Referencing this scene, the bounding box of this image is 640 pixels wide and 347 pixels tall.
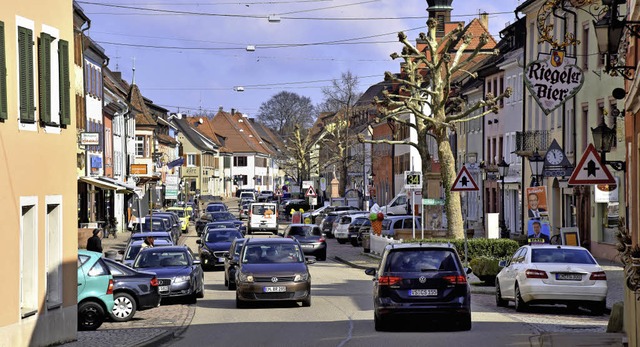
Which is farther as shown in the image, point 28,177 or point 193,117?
point 193,117

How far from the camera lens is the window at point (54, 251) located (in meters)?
19.6

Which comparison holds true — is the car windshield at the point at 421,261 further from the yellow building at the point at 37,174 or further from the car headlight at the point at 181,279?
the car headlight at the point at 181,279

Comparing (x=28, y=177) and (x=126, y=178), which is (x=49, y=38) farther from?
(x=126, y=178)

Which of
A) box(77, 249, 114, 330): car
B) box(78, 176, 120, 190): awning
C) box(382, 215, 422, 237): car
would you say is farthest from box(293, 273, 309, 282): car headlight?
box(78, 176, 120, 190): awning

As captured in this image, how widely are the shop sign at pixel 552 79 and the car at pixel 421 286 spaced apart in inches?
196

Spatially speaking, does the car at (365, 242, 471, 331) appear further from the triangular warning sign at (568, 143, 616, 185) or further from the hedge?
the hedge

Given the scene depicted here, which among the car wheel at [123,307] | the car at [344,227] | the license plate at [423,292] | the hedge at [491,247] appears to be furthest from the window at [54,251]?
the car at [344,227]

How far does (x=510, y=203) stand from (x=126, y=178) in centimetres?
2782

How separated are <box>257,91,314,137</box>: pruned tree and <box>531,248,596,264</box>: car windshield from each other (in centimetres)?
15251

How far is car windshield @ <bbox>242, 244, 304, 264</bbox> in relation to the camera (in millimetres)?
28422

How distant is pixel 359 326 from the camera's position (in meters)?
22.5

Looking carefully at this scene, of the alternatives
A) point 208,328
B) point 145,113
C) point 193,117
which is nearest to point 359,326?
point 208,328

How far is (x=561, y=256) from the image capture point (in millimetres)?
24984

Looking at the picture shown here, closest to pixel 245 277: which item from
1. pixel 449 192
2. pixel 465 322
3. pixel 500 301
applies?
pixel 500 301
